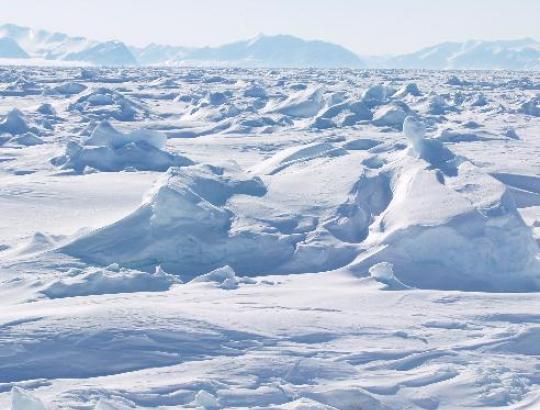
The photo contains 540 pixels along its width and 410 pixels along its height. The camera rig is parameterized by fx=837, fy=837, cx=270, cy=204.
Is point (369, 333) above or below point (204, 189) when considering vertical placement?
below

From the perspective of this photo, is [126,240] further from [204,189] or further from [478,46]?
[478,46]

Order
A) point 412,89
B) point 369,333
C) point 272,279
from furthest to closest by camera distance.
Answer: point 412,89
point 272,279
point 369,333

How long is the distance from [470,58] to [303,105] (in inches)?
3008

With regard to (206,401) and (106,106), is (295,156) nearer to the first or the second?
(206,401)

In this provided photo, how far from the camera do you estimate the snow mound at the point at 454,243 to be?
5.70 meters

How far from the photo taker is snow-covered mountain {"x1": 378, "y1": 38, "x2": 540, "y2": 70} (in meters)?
84.2

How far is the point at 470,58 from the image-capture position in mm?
90062

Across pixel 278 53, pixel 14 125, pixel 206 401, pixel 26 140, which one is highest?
pixel 278 53

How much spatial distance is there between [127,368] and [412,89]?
60.1 feet

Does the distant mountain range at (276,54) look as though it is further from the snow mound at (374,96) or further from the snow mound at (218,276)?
the snow mound at (218,276)

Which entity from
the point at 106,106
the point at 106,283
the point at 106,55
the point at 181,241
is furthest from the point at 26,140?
the point at 106,55

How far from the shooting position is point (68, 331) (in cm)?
438

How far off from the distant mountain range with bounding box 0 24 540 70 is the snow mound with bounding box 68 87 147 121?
56.9 metres

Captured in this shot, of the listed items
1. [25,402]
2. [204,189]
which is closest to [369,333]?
[25,402]
